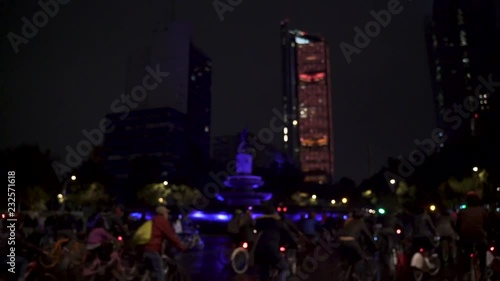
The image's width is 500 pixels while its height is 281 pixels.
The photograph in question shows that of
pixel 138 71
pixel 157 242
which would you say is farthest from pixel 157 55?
pixel 157 242

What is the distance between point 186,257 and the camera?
18.6 metres

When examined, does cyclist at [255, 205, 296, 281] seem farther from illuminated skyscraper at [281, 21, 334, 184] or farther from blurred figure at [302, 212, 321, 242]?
illuminated skyscraper at [281, 21, 334, 184]

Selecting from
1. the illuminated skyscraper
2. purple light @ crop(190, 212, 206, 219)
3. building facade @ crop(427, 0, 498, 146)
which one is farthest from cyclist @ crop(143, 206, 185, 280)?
the illuminated skyscraper

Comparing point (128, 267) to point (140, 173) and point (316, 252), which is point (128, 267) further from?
point (140, 173)

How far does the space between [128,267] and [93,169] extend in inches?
2492

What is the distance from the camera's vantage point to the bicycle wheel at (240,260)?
13.1 m

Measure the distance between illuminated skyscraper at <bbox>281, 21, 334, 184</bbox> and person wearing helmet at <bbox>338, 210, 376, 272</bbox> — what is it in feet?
523

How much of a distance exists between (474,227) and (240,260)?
6.37 metres

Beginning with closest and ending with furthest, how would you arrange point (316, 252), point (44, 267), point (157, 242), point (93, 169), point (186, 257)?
point (157, 242) → point (44, 267) → point (186, 257) → point (316, 252) → point (93, 169)

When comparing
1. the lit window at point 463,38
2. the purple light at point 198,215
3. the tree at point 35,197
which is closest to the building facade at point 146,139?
the tree at point 35,197

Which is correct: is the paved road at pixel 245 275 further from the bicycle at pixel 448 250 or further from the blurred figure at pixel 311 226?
the blurred figure at pixel 311 226

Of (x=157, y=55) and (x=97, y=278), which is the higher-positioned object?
(x=157, y=55)

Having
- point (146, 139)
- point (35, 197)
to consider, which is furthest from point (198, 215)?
point (146, 139)

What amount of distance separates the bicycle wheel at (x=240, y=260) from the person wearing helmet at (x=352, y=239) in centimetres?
453
